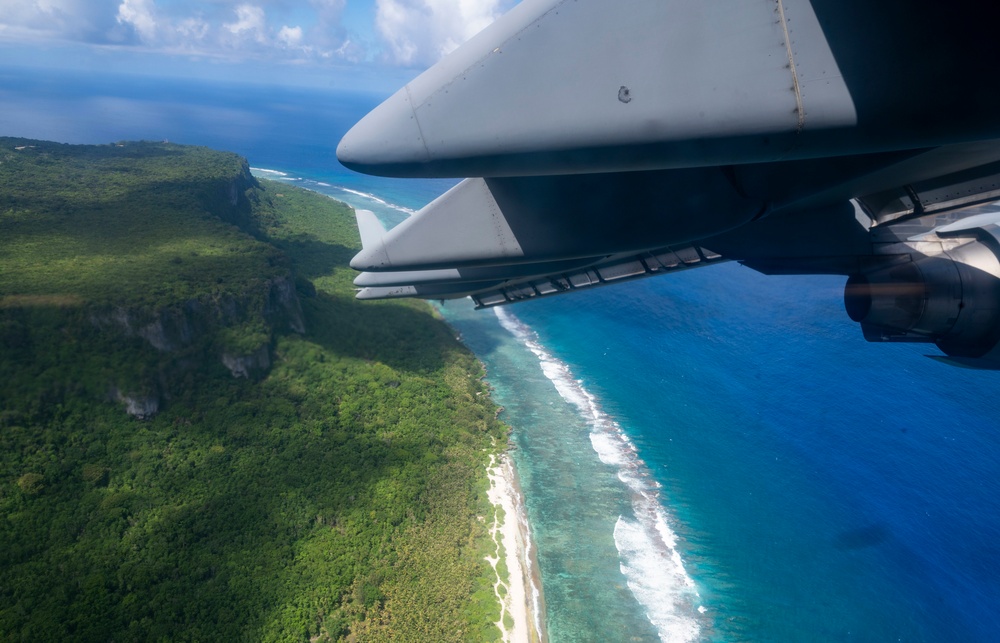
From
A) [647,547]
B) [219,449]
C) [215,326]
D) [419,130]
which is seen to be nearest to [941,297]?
[419,130]

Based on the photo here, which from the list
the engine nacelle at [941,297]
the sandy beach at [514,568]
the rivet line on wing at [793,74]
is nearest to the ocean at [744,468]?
the sandy beach at [514,568]

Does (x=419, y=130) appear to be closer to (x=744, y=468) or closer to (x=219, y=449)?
(x=219, y=449)

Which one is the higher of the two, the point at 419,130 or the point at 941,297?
the point at 419,130

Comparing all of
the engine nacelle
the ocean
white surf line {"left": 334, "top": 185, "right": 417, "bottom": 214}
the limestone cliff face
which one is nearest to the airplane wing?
the engine nacelle

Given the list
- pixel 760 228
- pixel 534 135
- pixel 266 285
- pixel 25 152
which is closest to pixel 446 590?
pixel 760 228

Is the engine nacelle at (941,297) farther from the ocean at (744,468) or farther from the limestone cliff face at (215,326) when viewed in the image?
the limestone cliff face at (215,326)

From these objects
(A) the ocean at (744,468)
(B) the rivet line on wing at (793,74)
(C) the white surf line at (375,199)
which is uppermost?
(C) the white surf line at (375,199)

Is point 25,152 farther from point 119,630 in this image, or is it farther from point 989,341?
point 989,341
